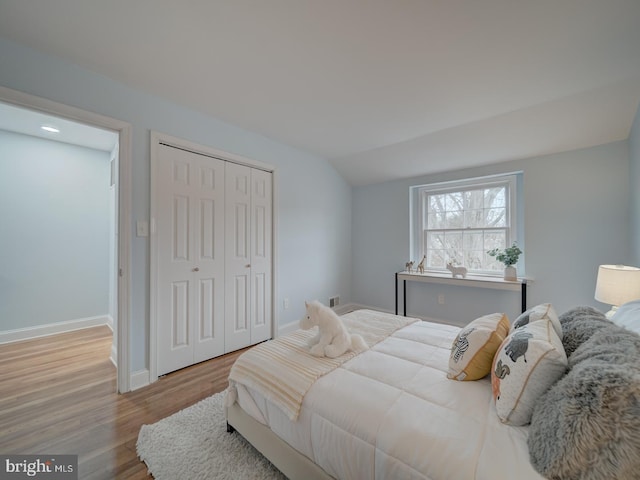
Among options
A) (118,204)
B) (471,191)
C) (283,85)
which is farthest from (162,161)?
(471,191)

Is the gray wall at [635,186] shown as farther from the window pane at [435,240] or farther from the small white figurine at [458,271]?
the window pane at [435,240]

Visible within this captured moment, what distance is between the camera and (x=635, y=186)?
2256 millimetres

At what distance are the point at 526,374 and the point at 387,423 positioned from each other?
1.70 ft

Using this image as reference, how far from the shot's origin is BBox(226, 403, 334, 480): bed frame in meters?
1.14

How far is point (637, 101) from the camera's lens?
208 cm

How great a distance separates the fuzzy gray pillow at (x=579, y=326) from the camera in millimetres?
1055

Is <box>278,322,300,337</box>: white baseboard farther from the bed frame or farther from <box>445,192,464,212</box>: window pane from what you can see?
<box>445,192,464,212</box>: window pane

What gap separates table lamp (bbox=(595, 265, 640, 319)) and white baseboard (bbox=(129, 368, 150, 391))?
3420mm

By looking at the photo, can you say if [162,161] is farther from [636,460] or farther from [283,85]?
[636,460]

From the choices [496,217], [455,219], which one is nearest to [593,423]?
[496,217]

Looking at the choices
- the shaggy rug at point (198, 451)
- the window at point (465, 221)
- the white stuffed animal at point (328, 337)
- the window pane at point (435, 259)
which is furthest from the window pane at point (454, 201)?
the shaggy rug at point (198, 451)

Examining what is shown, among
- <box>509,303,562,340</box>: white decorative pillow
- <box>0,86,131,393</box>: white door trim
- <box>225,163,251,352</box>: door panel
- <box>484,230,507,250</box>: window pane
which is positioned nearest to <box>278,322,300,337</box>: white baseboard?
<box>225,163,251,352</box>: door panel

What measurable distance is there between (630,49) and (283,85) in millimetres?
2299

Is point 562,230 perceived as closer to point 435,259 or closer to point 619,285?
point 619,285
